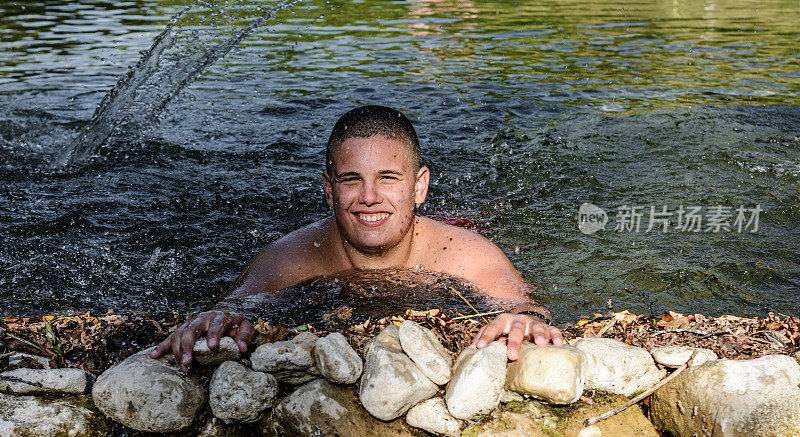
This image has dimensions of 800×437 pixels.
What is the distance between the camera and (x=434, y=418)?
293 cm

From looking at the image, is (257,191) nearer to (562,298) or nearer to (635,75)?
(562,298)

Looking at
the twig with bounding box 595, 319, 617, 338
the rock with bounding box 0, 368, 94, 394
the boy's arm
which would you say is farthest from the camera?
the boy's arm

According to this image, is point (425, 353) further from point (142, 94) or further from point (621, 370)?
point (142, 94)

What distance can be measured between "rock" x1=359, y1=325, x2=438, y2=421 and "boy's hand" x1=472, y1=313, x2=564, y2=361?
1.07 ft

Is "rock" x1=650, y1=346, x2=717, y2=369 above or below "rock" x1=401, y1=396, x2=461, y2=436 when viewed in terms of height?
above

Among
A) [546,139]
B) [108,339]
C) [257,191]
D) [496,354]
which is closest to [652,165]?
[546,139]

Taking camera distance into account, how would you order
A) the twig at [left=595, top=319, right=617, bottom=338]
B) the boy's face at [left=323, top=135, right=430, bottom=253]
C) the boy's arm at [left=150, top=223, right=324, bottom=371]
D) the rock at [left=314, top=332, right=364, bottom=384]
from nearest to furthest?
the rock at [left=314, top=332, right=364, bottom=384] < the twig at [left=595, top=319, right=617, bottom=338] < the boy's arm at [left=150, top=223, right=324, bottom=371] < the boy's face at [left=323, top=135, right=430, bottom=253]

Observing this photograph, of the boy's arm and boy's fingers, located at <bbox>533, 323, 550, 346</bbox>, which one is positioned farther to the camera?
the boy's arm

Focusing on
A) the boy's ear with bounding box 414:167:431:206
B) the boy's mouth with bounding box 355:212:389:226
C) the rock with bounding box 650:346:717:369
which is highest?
the boy's ear with bounding box 414:167:431:206

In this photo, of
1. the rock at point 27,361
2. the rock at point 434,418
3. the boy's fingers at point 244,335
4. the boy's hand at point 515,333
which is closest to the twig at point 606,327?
the boy's hand at point 515,333

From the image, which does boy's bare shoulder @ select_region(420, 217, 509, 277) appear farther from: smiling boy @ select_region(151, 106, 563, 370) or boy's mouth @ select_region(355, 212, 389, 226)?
boy's mouth @ select_region(355, 212, 389, 226)

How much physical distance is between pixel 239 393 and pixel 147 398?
36 centimetres

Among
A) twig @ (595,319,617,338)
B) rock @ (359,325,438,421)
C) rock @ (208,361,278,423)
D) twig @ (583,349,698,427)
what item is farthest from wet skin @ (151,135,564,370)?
rock @ (208,361,278,423)

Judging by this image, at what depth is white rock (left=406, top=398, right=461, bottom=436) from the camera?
291 centimetres
